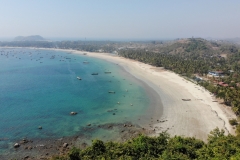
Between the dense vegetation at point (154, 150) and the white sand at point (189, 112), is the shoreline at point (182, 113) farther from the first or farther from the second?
the dense vegetation at point (154, 150)

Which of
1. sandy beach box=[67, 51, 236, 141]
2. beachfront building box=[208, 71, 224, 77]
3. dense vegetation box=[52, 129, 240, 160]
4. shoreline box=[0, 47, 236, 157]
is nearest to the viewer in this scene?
dense vegetation box=[52, 129, 240, 160]

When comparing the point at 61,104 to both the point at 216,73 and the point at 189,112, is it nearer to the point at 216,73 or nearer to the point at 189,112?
the point at 189,112

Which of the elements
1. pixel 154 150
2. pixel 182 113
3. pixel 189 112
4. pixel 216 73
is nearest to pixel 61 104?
pixel 182 113

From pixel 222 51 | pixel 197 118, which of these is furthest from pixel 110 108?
pixel 222 51

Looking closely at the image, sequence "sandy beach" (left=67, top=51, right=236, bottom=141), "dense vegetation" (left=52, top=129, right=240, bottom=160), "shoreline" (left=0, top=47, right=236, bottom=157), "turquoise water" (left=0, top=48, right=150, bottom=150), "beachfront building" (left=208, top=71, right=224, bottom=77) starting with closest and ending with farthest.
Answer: "dense vegetation" (left=52, top=129, right=240, bottom=160) < "shoreline" (left=0, top=47, right=236, bottom=157) < "sandy beach" (left=67, top=51, right=236, bottom=141) < "turquoise water" (left=0, top=48, right=150, bottom=150) < "beachfront building" (left=208, top=71, right=224, bottom=77)

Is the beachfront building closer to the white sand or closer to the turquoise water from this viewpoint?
the white sand

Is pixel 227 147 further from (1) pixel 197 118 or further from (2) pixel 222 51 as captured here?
(2) pixel 222 51

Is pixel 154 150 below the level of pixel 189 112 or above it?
above

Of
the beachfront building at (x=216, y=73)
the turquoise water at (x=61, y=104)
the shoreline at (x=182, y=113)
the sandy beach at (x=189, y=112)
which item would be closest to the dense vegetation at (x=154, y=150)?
→ the shoreline at (x=182, y=113)

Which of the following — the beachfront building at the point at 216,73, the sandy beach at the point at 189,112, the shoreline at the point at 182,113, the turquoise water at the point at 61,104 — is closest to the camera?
the shoreline at the point at 182,113

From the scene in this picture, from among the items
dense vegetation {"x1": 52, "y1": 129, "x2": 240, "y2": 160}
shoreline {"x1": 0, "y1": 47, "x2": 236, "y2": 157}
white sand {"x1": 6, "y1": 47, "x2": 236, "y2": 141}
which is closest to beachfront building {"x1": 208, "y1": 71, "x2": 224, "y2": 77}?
white sand {"x1": 6, "y1": 47, "x2": 236, "y2": 141}

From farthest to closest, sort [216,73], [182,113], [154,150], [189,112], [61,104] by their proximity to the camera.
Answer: [216,73]
[61,104]
[189,112]
[182,113]
[154,150]
